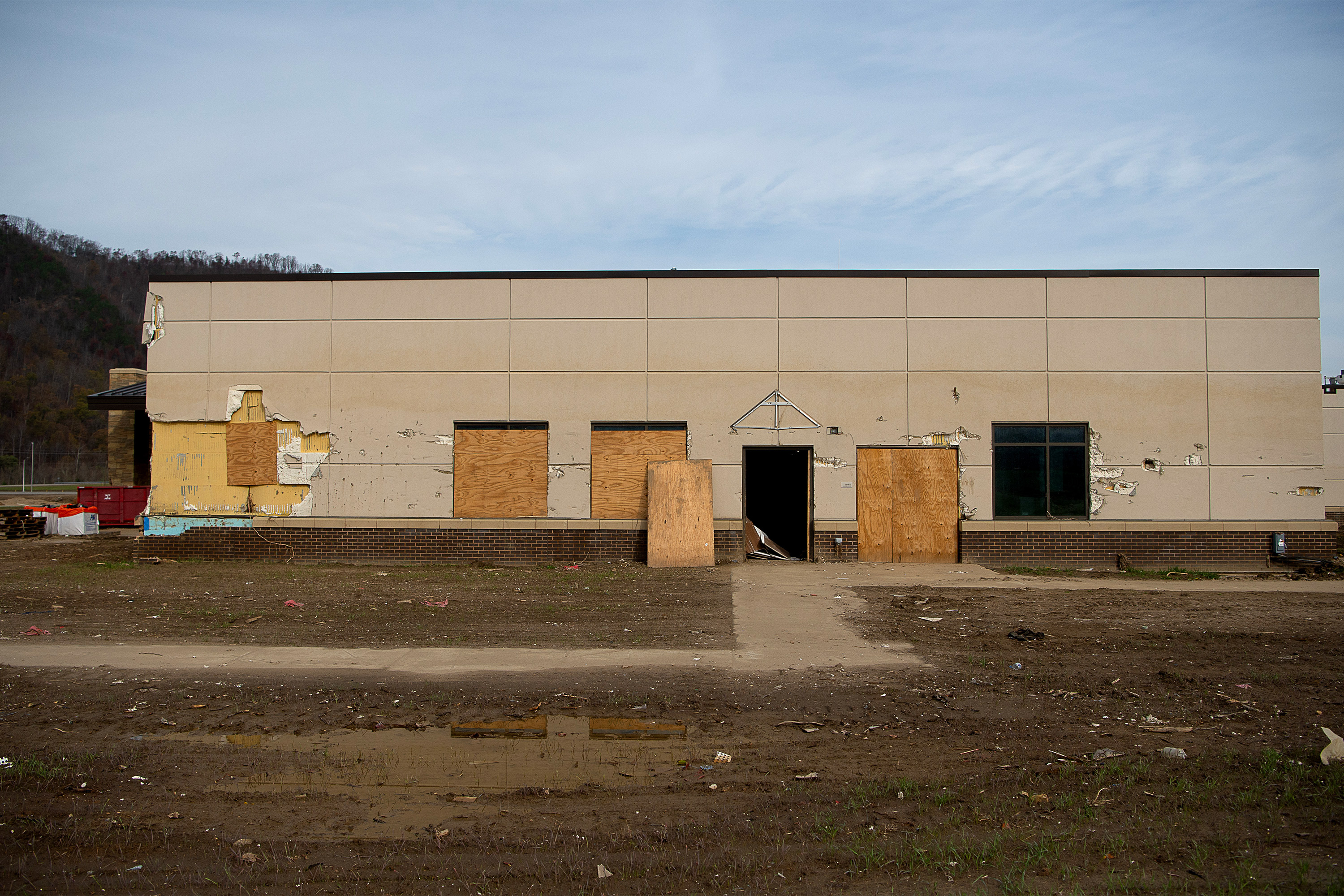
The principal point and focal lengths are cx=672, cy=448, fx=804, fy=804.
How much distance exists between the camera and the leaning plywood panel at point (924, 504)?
16.2 m

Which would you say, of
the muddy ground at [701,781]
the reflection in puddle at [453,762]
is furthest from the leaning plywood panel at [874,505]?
the reflection in puddle at [453,762]

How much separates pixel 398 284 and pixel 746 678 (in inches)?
491

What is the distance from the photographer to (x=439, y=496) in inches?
644

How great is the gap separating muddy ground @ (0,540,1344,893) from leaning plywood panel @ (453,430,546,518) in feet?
29.1

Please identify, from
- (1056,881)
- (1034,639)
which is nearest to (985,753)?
(1056,881)

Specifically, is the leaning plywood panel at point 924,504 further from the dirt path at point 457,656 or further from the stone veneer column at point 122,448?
the stone veneer column at point 122,448

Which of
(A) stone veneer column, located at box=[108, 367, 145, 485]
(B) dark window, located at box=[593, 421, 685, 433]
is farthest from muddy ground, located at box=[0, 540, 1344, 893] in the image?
(A) stone veneer column, located at box=[108, 367, 145, 485]

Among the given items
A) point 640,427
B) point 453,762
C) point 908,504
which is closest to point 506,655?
point 453,762

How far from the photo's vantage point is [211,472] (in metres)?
16.7

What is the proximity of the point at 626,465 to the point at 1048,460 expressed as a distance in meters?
8.52

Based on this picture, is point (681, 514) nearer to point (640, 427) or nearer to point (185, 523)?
point (640, 427)

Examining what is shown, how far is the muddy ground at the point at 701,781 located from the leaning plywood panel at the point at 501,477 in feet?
29.1

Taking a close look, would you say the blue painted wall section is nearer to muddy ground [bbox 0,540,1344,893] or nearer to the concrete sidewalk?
the concrete sidewalk

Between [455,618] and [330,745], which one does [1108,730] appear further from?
[455,618]
